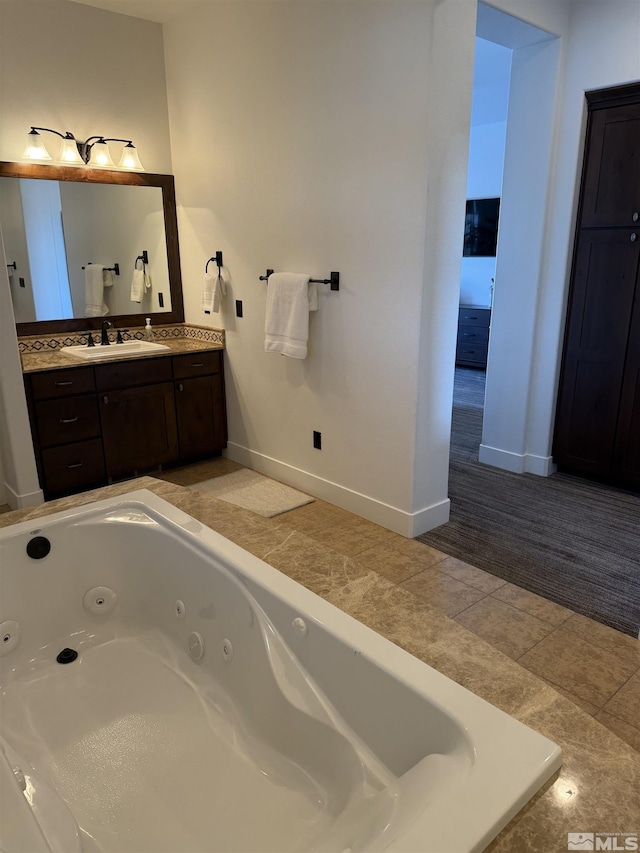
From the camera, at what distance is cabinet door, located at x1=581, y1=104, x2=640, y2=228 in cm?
314

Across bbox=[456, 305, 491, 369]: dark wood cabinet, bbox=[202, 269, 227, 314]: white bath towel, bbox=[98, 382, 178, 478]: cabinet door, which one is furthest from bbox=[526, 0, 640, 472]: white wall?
bbox=[456, 305, 491, 369]: dark wood cabinet

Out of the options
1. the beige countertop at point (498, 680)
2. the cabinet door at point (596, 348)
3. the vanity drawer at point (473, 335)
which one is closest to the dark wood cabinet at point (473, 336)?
the vanity drawer at point (473, 335)

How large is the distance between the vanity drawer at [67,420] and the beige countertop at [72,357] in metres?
0.19

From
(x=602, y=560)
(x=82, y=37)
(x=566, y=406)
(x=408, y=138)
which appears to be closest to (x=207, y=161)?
(x=82, y=37)

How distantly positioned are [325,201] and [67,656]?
7.66ft

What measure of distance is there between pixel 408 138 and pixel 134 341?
89.0 inches

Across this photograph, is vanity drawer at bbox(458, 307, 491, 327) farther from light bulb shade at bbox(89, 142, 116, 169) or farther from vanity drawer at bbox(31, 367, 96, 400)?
vanity drawer at bbox(31, 367, 96, 400)

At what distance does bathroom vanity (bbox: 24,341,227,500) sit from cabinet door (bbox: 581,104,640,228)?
2.45 metres

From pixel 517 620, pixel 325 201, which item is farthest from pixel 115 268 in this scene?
pixel 517 620

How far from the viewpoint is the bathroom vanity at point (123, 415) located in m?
3.27

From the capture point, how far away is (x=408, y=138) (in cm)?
256

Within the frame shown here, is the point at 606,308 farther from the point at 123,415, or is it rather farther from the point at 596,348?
the point at 123,415

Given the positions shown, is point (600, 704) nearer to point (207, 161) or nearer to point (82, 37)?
point (207, 161)

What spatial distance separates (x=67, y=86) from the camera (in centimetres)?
353
